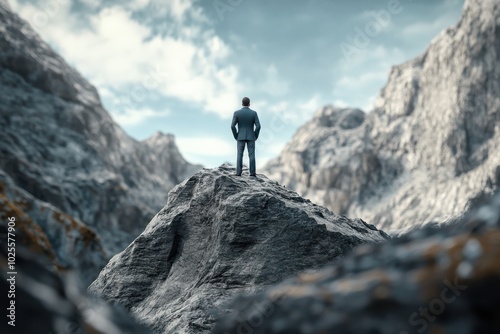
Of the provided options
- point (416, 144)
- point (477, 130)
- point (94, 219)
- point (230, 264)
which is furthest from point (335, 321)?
point (416, 144)

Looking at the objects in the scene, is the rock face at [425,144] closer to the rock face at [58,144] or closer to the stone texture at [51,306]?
the rock face at [58,144]

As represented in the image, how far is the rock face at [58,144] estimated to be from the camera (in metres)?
59.6

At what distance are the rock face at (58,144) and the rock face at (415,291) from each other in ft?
144

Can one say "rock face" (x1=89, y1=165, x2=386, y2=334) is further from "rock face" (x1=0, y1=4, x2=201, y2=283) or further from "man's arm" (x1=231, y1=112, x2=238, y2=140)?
"rock face" (x1=0, y1=4, x2=201, y2=283)

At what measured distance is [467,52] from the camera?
9931 centimetres

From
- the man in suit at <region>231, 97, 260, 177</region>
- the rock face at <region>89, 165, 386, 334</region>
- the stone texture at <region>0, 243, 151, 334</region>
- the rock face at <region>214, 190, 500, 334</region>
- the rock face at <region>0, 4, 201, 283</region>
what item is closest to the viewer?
the rock face at <region>214, 190, 500, 334</region>

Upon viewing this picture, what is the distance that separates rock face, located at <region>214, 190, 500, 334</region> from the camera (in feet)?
11.9

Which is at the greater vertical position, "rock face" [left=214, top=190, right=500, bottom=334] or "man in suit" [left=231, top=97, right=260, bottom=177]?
"man in suit" [left=231, top=97, right=260, bottom=177]

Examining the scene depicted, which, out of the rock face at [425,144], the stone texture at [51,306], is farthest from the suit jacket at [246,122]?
the rock face at [425,144]

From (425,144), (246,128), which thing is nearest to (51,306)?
(246,128)

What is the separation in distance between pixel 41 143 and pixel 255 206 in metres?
61.1

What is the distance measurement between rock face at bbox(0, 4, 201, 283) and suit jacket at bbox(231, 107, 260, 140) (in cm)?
3287

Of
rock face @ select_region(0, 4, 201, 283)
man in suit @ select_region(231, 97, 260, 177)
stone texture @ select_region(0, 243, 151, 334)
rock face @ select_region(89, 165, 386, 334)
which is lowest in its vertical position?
stone texture @ select_region(0, 243, 151, 334)

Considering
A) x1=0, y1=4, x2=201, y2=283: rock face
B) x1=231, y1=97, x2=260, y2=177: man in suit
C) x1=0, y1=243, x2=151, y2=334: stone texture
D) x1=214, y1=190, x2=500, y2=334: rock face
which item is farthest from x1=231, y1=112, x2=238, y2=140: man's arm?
x1=0, y1=4, x2=201, y2=283: rock face
